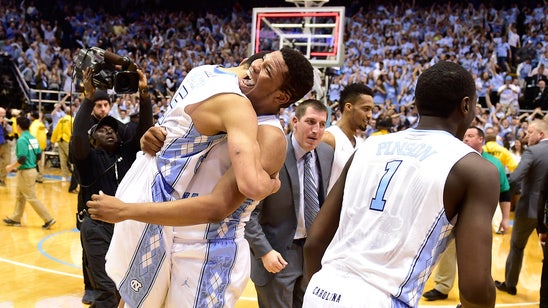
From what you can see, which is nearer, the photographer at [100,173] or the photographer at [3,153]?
the photographer at [100,173]

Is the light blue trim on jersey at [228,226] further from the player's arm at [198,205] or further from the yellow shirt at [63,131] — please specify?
the yellow shirt at [63,131]

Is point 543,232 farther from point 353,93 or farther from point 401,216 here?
point 401,216

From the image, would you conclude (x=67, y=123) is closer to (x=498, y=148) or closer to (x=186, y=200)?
(x=498, y=148)

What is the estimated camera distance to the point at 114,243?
2.90 metres

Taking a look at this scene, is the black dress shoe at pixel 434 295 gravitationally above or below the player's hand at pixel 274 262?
below

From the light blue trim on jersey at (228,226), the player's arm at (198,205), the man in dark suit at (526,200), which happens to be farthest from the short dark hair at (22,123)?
the player's arm at (198,205)

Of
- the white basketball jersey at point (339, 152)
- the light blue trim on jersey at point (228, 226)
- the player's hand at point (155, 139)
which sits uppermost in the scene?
the player's hand at point (155, 139)

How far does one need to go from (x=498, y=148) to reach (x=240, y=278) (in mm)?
8485

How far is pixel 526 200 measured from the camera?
6.92 m

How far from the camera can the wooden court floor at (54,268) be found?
20.5 feet

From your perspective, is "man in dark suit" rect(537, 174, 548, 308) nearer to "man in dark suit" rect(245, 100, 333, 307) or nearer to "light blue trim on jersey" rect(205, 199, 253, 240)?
"man in dark suit" rect(245, 100, 333, 307)

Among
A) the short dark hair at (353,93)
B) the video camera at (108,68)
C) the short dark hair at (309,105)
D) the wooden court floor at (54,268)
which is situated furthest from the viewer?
the wooden court floor at (54,268)

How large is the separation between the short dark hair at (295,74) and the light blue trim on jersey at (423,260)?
863 mm

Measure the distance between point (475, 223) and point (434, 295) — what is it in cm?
482
